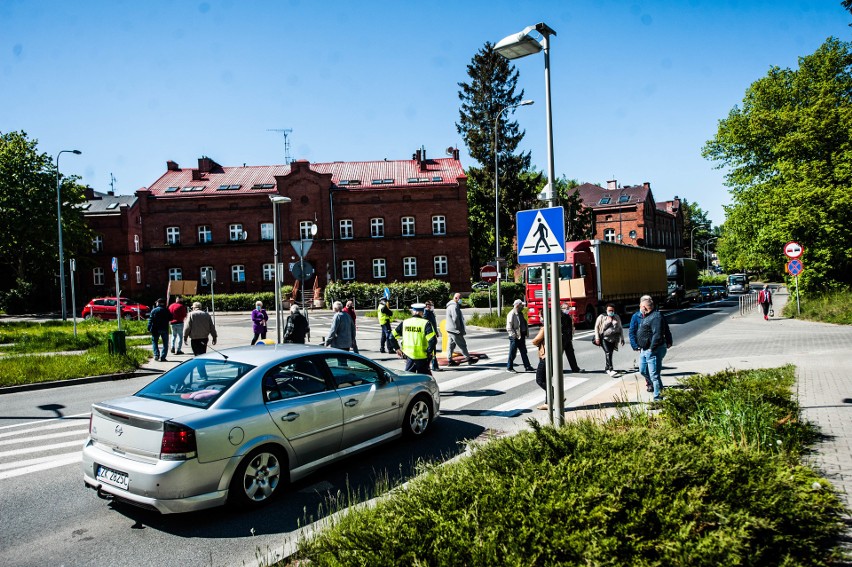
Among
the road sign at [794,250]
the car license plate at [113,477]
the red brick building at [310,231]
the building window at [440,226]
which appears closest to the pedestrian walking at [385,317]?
the car license plate at [113,477]

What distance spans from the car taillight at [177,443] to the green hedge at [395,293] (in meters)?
35.5

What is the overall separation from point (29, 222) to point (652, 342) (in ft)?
165

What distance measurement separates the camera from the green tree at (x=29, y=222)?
44.7 metres

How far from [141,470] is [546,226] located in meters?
4.82

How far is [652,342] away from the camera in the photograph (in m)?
9.38

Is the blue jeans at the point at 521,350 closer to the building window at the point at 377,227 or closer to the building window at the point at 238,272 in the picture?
the building window at the point at 377,227

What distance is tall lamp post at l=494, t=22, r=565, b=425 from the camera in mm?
6730

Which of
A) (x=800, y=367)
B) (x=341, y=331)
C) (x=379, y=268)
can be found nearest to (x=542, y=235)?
(x=341, y=331)

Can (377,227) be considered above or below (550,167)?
above

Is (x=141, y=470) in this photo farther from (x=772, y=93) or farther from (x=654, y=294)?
(x=772, y=93)

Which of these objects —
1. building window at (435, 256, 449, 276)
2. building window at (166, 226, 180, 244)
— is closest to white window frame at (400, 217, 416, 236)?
building window at (435, 256, 449, 276)

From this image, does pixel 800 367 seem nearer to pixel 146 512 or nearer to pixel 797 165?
pixel 146 512

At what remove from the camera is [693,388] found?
7953 mm

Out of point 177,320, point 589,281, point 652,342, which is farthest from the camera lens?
point 589,281
